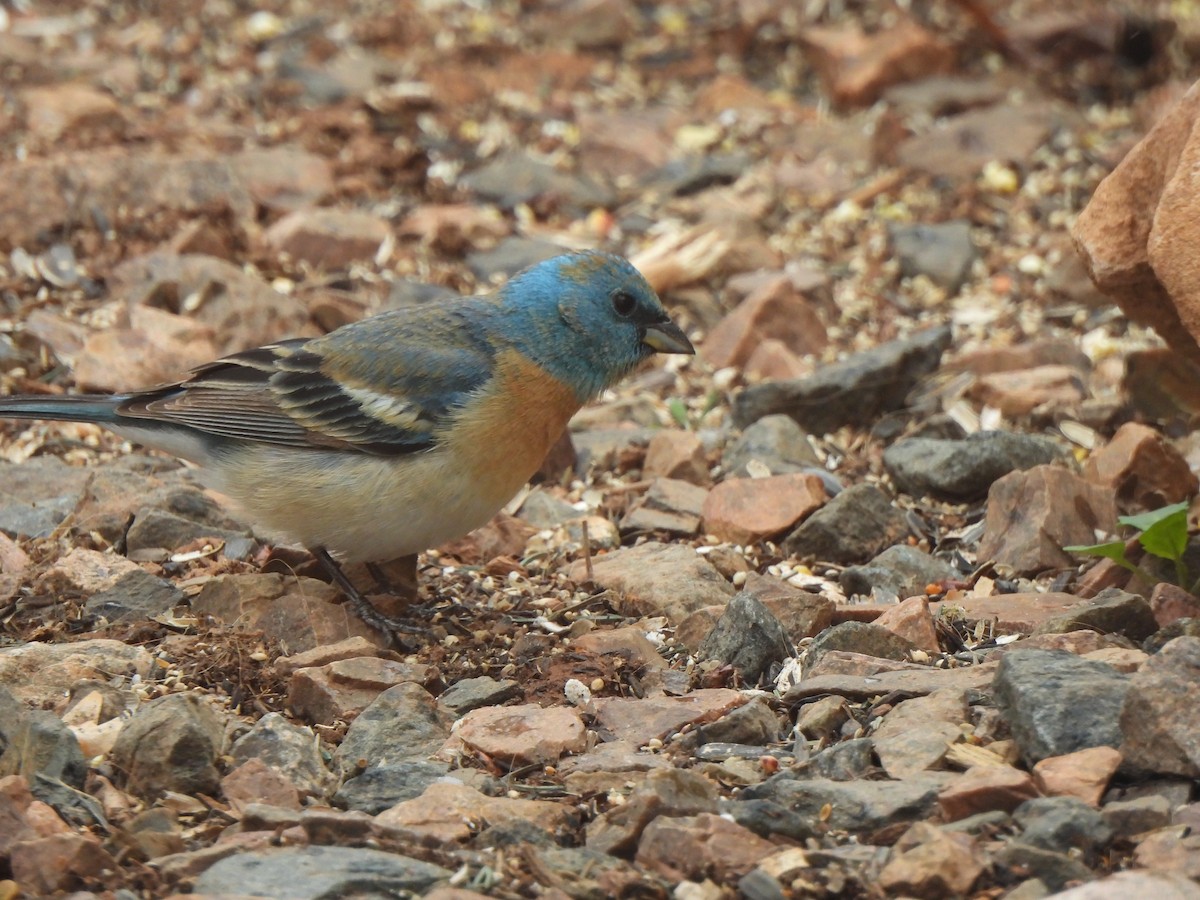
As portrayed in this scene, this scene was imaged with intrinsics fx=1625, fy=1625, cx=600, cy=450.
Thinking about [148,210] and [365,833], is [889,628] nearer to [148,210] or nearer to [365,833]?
[365,833]

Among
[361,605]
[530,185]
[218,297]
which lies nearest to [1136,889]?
[361,605]

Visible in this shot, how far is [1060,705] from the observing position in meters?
3.56

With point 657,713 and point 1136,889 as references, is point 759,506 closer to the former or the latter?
point 657,713

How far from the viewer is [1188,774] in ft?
11.1

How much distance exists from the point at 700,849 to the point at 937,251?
16.6 feet

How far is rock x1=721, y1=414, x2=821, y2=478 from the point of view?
236 inches

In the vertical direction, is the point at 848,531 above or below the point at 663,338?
below

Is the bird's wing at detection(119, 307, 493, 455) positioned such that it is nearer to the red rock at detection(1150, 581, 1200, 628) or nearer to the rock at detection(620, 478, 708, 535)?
the rock at detection(620, 478, 708, 535)

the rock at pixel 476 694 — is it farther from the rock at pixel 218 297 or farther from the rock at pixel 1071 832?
the rock at pixel 218 297

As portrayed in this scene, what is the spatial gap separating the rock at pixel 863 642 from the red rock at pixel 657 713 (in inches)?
13.0

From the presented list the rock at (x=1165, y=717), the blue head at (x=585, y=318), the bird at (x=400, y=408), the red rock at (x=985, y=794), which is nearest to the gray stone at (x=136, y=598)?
the bird at (x=400, y=408)

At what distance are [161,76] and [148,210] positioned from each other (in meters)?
2.27

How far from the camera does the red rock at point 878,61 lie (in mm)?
9195

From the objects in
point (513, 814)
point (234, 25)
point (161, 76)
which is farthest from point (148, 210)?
point (513, 814)
